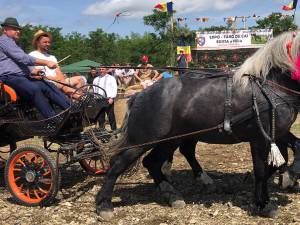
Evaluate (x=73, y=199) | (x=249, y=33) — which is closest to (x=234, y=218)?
(x=73, y=199)

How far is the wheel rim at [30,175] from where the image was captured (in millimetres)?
5176

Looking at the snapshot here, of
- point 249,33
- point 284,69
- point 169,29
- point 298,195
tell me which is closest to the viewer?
point 284,69

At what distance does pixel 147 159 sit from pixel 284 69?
2023 millimetres

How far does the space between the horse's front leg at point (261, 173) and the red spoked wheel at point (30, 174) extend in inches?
90.0

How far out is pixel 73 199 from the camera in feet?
17.6

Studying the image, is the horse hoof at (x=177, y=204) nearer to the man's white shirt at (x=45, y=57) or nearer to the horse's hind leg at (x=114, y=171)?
the horse's hind leg at (x=114, y=171)

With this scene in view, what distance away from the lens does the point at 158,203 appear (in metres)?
5.21

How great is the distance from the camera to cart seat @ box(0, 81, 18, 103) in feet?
17.3

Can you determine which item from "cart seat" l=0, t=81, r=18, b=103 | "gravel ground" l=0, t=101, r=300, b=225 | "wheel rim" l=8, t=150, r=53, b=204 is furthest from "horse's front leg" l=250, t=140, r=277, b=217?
"cart seat" l=0, t=81, r=18, b=103

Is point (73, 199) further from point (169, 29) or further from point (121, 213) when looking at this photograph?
point (169, 29)

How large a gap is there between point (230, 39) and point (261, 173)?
22836 millimetres

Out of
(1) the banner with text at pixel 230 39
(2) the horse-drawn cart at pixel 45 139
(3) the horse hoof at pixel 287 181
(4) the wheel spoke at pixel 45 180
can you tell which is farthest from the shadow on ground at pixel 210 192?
(1) the banner with text at pixel 230 39

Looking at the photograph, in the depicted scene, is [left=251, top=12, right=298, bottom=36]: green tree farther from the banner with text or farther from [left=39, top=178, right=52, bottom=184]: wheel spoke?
[left=39, top=178, right=52, bottom=184]: wheel spoke

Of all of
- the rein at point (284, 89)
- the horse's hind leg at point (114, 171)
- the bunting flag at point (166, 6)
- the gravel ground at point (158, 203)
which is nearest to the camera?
the rein at point (284, 89)
